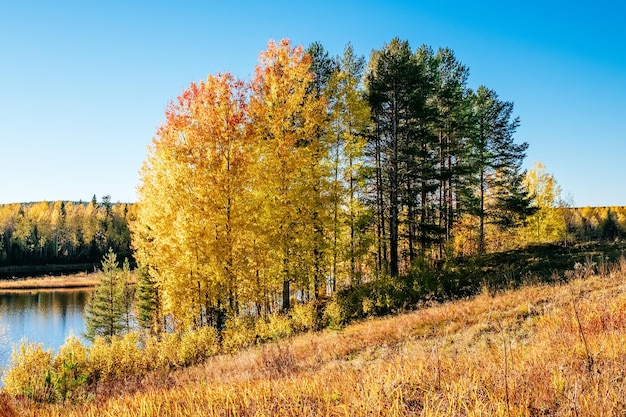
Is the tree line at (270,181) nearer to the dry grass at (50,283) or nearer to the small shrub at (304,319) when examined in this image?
the small shrub at (304,319)

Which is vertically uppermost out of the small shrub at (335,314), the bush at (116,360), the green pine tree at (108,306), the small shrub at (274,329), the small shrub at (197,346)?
the small shrub at (335,314)

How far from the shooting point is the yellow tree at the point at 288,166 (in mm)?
14516

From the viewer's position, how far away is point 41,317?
135 feet

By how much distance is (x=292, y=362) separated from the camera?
7.21 m

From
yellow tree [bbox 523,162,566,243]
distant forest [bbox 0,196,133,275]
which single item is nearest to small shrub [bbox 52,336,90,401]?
yellow tree [bbox 523,162,566,243]

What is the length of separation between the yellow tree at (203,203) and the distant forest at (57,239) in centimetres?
8492

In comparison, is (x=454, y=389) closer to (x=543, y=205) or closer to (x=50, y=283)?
(x=543, y=205)

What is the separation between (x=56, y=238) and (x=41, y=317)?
6605 cm

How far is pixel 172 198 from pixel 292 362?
A: 8025 mm

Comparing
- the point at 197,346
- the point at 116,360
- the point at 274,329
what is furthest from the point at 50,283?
the point at 274,329

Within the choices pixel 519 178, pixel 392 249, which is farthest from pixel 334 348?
pixel 519 178

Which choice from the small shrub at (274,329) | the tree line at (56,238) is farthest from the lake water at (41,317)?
the tree line at (56,238)

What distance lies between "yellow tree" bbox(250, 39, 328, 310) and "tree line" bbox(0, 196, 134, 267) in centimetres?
8479

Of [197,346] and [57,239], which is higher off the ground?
[57,239]
